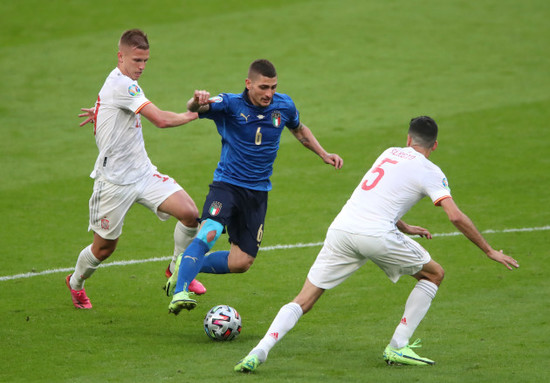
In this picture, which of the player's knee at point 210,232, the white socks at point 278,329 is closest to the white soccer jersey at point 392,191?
the white socks at point 278,329

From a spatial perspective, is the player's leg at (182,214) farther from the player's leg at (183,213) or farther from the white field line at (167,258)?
the white field line at (167,258)

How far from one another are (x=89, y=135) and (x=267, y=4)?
1042 centimetres

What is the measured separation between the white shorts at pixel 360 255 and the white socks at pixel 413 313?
0.19 meters

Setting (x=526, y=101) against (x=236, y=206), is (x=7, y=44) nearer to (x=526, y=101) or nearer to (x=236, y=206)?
(x=526, y=101)

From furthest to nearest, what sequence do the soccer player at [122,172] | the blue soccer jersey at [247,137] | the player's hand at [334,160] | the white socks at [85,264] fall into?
the white socks at [85,264]
the player's hand at [334,160]
the soccer player at [122,172]
the blue soccer jersey at [247,137]

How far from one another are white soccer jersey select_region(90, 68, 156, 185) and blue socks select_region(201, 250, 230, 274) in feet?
3.55

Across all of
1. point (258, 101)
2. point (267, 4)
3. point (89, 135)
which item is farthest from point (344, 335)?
point (267, 4)

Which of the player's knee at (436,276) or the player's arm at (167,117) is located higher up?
the player's arm at (167,117)

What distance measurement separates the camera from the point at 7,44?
21.3m

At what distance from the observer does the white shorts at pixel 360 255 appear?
6.83 metres

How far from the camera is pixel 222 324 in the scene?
762cm

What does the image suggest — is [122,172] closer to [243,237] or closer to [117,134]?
[117,134]

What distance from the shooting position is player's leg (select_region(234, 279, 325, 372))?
6.55 m

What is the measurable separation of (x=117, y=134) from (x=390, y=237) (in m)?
3.03
